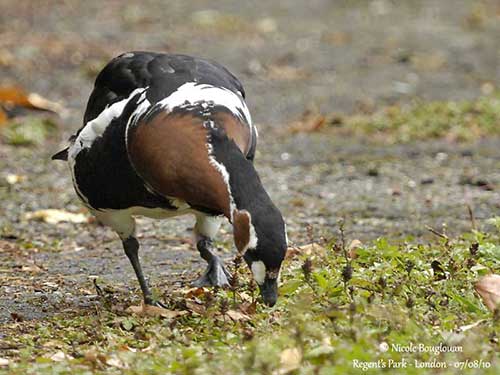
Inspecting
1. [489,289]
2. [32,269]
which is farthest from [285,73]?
[489,289]

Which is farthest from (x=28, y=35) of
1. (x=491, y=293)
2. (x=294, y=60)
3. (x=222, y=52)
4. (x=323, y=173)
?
(x=491, y=293)

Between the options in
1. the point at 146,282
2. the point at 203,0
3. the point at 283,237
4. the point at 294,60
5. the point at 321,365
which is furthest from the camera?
the point at 203,0

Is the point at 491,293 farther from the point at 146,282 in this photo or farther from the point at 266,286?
the point at 146,282

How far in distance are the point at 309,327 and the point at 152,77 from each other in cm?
177

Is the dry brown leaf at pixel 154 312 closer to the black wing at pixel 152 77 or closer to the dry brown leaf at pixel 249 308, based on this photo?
the dry brown leaf at pixel 249 308

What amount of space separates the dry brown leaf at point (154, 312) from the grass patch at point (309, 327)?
1.2 inches

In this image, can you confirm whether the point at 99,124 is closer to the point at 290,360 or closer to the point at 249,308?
the point at 249,308

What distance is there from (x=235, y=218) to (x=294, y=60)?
9622 millimetres

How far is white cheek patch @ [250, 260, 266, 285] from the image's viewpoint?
4.64 meters

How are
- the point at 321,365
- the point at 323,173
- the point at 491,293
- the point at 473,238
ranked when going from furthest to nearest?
1. the point at 323,173
2. the point at 473,238
3. the point at 491,293
4. the point at 321,365

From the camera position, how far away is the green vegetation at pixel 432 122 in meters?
10.5

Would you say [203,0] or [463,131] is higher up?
[463,131]

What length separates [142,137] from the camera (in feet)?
17.1

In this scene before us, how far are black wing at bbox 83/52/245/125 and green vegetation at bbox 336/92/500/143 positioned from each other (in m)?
4.71
